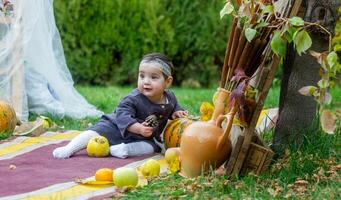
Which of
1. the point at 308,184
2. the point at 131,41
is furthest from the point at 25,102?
the point at 131,41

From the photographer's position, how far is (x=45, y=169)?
445 cm

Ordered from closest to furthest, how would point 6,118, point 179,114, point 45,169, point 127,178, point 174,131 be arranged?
point 127,178 < point 45,169 < point 174,131 < point 179,114 < point 6,118

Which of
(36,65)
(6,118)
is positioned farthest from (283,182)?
(36,65)

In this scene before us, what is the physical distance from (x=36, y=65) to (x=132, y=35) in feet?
13.9

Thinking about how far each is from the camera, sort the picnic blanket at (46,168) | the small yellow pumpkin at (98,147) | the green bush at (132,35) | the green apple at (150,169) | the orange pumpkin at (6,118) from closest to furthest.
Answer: the picnic blanket at (46,168) < the green apple at (150,169) < the small yellow pumpkin at (98,147) < the orange pumpkin at (6,118) < the green bush at (132,35)

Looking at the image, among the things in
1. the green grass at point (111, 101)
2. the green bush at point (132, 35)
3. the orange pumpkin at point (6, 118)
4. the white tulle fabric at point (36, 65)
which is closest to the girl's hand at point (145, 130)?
the orange pumpkin at point (6, 118)

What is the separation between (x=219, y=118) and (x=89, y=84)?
7.64 metres

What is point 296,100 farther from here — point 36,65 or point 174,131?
point 36,65

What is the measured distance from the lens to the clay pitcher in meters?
3.98

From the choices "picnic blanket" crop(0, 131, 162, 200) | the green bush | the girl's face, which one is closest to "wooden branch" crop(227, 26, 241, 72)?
"picnic blanket" crop(0, 131, 162, 200)

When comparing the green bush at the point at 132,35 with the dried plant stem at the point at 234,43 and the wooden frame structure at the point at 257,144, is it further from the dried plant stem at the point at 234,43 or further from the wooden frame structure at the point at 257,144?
the wooden frame structure at the point at 257,144

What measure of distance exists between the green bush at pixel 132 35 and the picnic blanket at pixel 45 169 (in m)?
5.23

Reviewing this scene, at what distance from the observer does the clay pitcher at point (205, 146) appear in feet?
13.1

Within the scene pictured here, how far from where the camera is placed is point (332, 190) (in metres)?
3.60
